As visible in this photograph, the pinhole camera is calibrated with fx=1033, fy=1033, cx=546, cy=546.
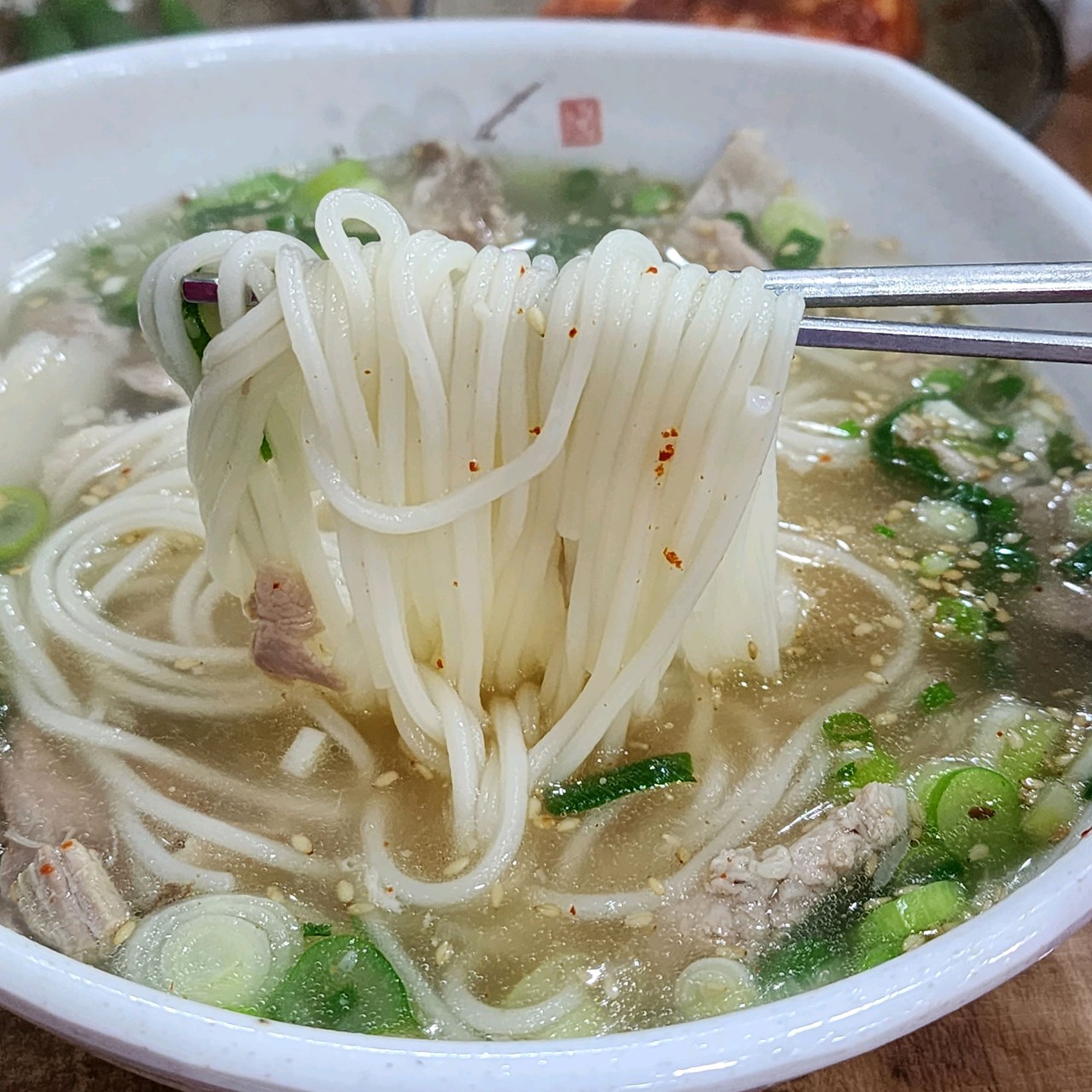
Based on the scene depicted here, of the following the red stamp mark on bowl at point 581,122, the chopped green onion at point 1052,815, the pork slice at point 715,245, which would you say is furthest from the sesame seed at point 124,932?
the red stamp mark on bowl at point 581,122

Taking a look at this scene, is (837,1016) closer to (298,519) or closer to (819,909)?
(819,909)

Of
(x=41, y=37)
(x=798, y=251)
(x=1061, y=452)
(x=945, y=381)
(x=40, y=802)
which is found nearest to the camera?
(x=40, y=802)

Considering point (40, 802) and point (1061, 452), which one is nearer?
point (40, 802)

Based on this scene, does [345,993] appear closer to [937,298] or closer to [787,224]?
[937,298]

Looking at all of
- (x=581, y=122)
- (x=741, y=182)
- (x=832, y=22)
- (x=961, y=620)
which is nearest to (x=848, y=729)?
(x=961, y=620)

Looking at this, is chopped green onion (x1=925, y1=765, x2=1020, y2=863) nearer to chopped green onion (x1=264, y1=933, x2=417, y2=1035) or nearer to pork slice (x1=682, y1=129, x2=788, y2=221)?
chopped green onion (x1=264, y1=933, x2=417, y2=1035)

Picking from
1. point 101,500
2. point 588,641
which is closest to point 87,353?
point 101,500
